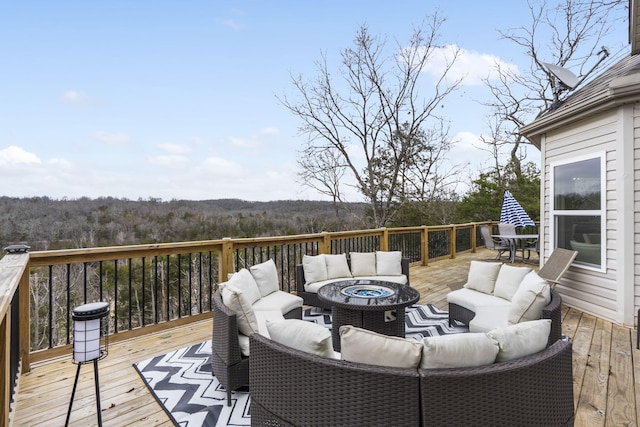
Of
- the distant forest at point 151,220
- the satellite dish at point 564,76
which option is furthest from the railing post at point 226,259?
the distant forest at point 151,220

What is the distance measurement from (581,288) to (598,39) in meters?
11.0

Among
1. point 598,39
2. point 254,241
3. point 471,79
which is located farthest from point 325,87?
point 598,39

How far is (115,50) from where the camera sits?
6.70 m

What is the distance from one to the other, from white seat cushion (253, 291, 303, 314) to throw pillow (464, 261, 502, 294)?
2125 millimetres

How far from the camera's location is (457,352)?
1386mm

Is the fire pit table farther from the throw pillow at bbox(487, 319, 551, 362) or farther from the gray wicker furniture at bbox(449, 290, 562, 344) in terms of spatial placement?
the throw pillow at bbox(487, 319, 551, 362)

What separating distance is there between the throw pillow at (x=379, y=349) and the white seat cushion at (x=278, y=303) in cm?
177

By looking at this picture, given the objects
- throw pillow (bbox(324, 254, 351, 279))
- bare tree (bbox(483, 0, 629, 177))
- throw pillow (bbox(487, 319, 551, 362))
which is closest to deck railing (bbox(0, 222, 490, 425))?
throw pillow (bbox(324, 254, 351, 279))

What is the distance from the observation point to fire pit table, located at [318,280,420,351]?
117 inches

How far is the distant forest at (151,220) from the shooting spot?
12203mm

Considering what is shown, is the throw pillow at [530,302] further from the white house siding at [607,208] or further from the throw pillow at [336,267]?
the throw pillow at [336,267]

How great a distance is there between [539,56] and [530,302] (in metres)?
13.7

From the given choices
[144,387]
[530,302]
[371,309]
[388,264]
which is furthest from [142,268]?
[530,302]

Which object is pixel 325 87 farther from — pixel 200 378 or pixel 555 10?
pixel 200 378
